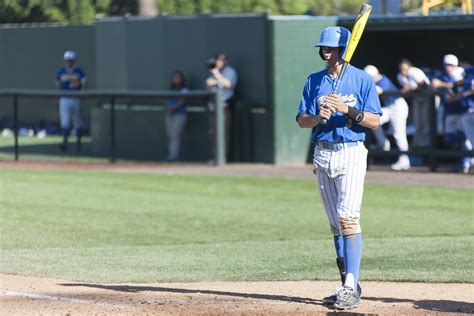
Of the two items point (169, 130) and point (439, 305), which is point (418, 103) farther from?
point (439, 305)

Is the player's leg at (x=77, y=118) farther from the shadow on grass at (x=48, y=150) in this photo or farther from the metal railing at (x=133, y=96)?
the metal railing at (x=133, y=96)

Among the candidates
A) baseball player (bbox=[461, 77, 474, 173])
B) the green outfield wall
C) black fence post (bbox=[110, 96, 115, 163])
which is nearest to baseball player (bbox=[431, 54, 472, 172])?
baseball player (bbox=[461, 77, 474, 173])

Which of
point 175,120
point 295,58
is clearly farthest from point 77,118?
point 295,58

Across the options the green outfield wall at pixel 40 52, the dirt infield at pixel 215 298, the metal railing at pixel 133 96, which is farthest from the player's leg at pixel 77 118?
the dirt infield at pixel 215 298

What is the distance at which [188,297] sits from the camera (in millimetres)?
8289

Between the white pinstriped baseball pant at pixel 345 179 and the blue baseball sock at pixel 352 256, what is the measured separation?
5 cm

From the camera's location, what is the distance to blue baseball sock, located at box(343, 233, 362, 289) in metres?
7.70

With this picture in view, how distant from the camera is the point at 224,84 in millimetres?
19047

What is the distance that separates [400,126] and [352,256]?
10329 millimetres

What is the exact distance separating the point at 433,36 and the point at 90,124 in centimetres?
678

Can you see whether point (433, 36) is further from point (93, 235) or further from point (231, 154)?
point (93, 235)

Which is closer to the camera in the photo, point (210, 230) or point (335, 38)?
point (335, 38)

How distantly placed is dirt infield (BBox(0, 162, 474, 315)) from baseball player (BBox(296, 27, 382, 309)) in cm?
37

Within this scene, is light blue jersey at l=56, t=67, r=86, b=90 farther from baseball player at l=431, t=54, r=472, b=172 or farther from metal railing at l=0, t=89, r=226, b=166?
baseball player at l=431, t=54, r=472, b=172
